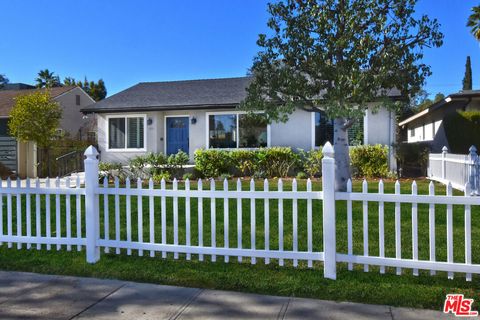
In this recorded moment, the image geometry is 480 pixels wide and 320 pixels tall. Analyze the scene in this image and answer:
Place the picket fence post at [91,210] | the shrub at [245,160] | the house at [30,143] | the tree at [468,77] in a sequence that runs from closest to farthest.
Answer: the picket fence post at [91,210] < the shrub at [245,160] < the house at [30,143] < the tree at [468,77]

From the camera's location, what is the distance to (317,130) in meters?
15.6

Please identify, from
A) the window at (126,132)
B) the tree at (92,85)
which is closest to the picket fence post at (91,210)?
the window at (126,132)

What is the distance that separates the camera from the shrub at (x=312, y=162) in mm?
14439

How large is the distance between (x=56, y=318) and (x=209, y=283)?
150cm

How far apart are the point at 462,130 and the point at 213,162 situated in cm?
909

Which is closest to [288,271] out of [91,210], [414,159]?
[91,210]

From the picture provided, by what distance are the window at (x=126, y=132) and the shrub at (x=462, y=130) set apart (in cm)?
1218

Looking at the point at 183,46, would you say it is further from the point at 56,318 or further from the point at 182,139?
the point at 56,318

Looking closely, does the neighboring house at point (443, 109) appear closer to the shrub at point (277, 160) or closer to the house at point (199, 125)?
the house at point (199, 125)

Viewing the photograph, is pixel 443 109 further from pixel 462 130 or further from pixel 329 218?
pixel 329 218

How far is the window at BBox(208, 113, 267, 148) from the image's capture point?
16.3 metres

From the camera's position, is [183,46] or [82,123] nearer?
[183,46]

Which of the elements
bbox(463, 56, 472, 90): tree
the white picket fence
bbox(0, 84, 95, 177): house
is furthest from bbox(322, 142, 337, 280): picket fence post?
bbox(463, 56, 472, 90): tree

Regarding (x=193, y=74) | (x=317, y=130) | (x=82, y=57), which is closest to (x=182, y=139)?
(x=317, y=130)
